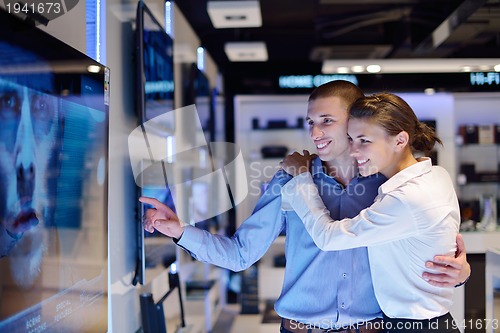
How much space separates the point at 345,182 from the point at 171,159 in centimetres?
180

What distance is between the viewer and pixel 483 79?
6332mm

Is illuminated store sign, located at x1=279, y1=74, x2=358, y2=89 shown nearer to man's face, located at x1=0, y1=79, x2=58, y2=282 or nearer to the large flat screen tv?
the large flat screen tv

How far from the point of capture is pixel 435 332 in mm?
2008

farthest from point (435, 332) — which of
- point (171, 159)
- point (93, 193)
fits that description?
point (171, 159)

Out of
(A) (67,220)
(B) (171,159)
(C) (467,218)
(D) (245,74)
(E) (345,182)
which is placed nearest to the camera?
(A) (67,220)

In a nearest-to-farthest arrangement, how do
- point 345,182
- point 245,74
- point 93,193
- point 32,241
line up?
1. point 32,241
2. point 93,193
3. point 345,182
4. point 245,74

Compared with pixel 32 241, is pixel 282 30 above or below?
above

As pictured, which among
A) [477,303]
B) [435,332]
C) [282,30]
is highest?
[282,30]

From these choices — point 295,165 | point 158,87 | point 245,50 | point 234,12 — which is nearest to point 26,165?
point 295,165

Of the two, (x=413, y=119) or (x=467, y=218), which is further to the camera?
(x=467, y=218)

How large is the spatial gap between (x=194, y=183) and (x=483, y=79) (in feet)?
11.3

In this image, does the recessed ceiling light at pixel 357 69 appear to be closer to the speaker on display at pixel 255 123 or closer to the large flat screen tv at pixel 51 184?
the speaker on display at pixel 255 123

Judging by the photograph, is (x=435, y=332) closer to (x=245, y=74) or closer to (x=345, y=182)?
(x=345, y=182)

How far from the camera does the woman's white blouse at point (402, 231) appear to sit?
6.37 ft
